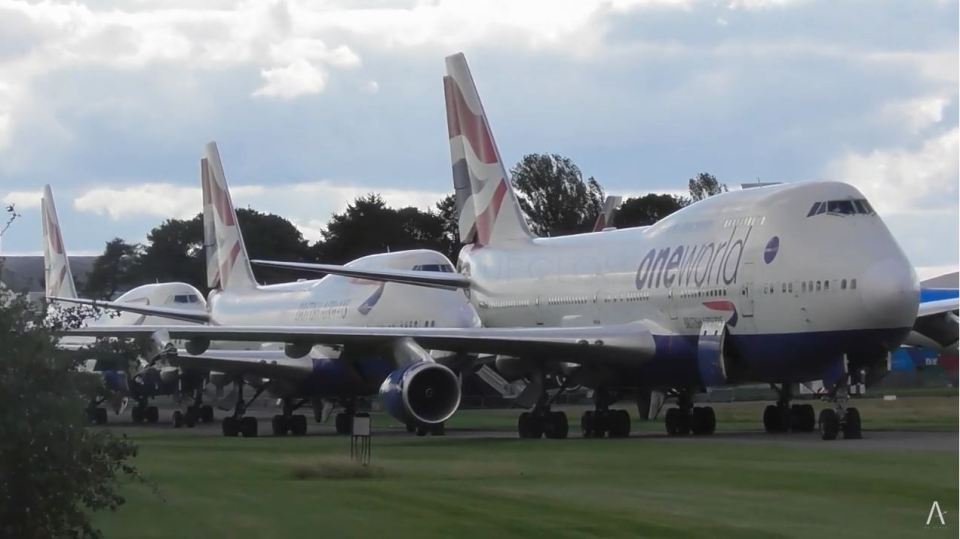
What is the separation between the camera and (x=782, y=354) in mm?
30188

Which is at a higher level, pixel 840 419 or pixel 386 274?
pixel 386 274

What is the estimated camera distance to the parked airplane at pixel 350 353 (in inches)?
1259

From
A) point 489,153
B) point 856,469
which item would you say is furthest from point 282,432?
point 856,469

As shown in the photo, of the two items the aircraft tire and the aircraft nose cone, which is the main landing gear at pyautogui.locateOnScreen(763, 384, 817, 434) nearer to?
the aircraft nose cone

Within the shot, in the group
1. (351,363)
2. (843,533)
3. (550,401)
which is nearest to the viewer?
(843,533)

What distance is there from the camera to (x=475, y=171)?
145 ft

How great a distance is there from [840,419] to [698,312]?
4.11m

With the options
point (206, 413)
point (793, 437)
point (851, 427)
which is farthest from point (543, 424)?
point (206, 413)

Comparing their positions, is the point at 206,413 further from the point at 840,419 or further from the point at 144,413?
the point at 840,419

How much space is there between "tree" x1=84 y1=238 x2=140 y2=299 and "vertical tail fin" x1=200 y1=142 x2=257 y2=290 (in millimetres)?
30897

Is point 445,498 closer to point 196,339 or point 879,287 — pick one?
point 879,287

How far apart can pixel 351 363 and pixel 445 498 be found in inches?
985

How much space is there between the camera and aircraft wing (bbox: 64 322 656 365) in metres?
32.8

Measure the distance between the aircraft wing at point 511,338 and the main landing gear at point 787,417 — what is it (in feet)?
9.44
